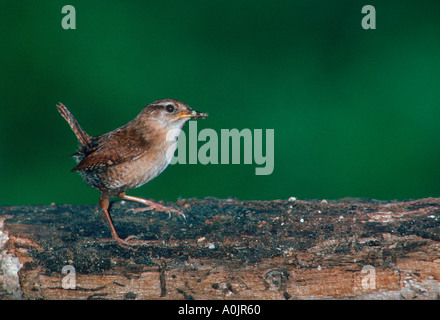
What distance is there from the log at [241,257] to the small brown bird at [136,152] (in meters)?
0.27

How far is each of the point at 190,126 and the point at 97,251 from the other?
3.73 ft

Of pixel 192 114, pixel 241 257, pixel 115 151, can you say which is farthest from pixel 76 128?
pixel 241 257

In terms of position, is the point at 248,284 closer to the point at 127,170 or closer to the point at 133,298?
the point at 133,298

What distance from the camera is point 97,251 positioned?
2650 mm

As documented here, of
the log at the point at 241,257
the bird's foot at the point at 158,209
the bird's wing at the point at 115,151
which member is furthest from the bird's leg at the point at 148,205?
the bird's wing at the point at 115,151

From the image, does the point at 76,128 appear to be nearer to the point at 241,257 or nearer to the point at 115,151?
the point at 115,151

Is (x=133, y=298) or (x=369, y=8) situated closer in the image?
(x=133, y=298)

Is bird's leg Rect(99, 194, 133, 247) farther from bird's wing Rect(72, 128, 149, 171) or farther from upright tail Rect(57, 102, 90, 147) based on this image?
upright tail Rect(57, 102, 90, 147)

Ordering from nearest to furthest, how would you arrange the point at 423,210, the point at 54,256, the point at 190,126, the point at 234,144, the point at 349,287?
the point at 349,287
the point at 54,256
the point at 423,210
the point at 190,126
the point at 234,144

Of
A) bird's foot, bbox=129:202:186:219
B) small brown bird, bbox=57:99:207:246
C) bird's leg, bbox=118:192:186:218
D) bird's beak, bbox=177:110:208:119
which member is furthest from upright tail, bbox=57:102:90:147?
bird's beak, bbox=177:110:208:119

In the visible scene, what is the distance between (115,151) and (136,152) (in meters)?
0.12

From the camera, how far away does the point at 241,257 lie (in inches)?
102
